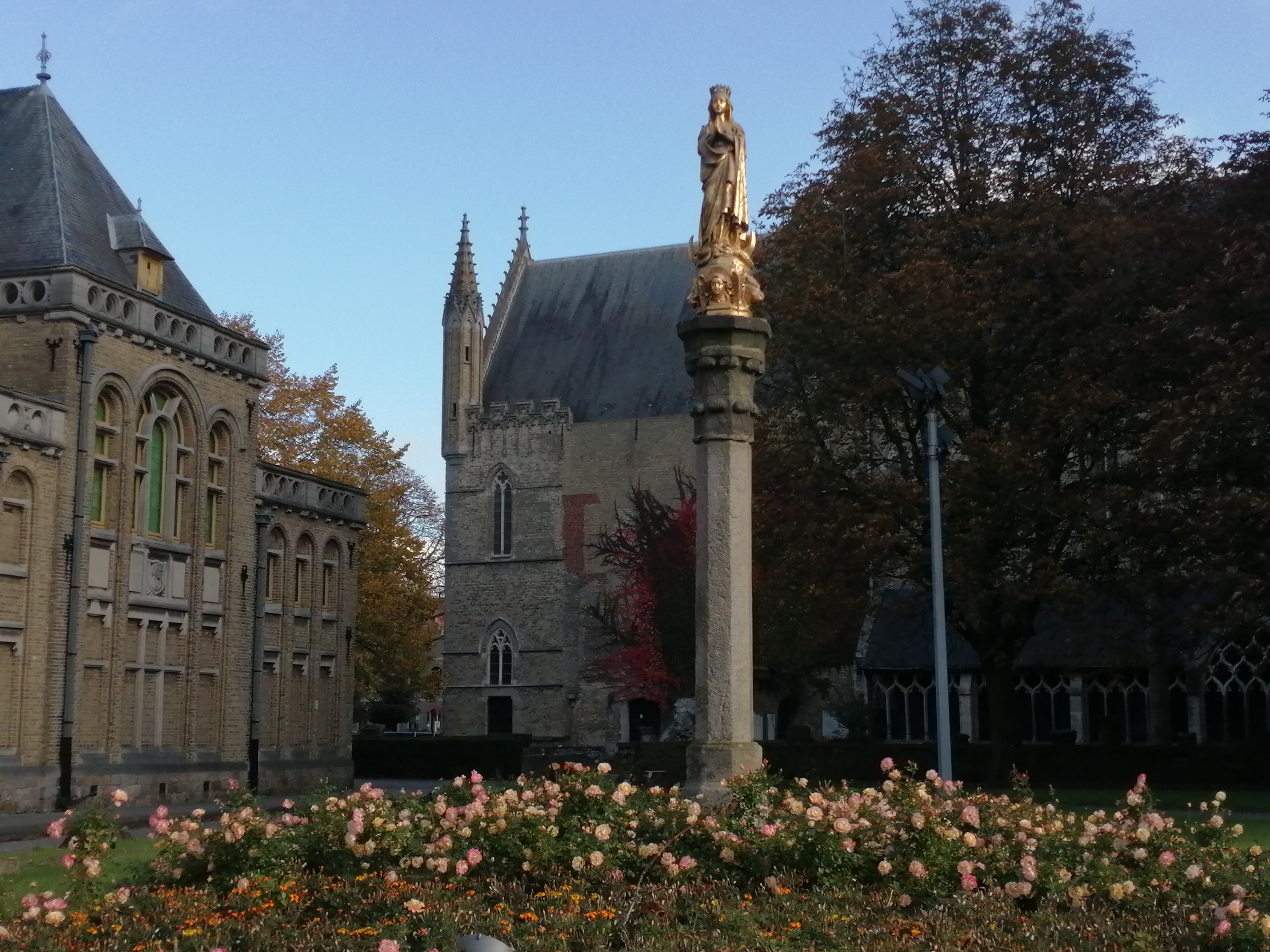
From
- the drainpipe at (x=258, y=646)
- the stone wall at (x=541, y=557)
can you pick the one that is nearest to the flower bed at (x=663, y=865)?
the drainpipe at (x=258, y=646)

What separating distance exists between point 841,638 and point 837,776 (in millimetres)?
3767

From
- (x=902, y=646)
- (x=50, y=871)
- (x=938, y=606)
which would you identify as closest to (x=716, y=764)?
(x=50, y=871)

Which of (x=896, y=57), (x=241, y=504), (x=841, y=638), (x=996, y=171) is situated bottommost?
(x=841, y=638)

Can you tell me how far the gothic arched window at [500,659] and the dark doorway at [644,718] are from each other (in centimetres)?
517

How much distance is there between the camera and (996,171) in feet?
104

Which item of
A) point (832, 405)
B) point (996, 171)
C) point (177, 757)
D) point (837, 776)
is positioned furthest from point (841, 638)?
point (177, 757)

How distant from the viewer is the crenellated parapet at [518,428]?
210 feet

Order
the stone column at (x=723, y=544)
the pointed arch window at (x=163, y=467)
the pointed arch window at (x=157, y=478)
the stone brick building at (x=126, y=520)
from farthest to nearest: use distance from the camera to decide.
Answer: the pointed arch window at (x=157, y=478) < the pointed arch window at (x=163, y=467) < the stone brick building at (x=126, y=520) < the stone column at (x=723, y=544)

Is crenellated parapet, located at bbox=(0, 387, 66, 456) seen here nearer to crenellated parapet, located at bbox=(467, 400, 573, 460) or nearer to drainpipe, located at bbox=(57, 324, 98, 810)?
drainpipe, located at bbox=(57, 324, 98, 810)

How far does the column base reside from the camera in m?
14.2

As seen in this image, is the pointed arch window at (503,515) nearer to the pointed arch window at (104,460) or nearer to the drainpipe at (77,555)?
the pointed arch window at (104,460)

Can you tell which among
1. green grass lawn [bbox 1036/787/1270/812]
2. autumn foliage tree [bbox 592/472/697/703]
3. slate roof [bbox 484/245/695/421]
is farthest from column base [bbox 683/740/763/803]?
slate roof [bbox 484/245/695/421]

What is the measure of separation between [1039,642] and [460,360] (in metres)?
30.0

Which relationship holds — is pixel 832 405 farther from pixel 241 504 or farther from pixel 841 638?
pixel 241 504
